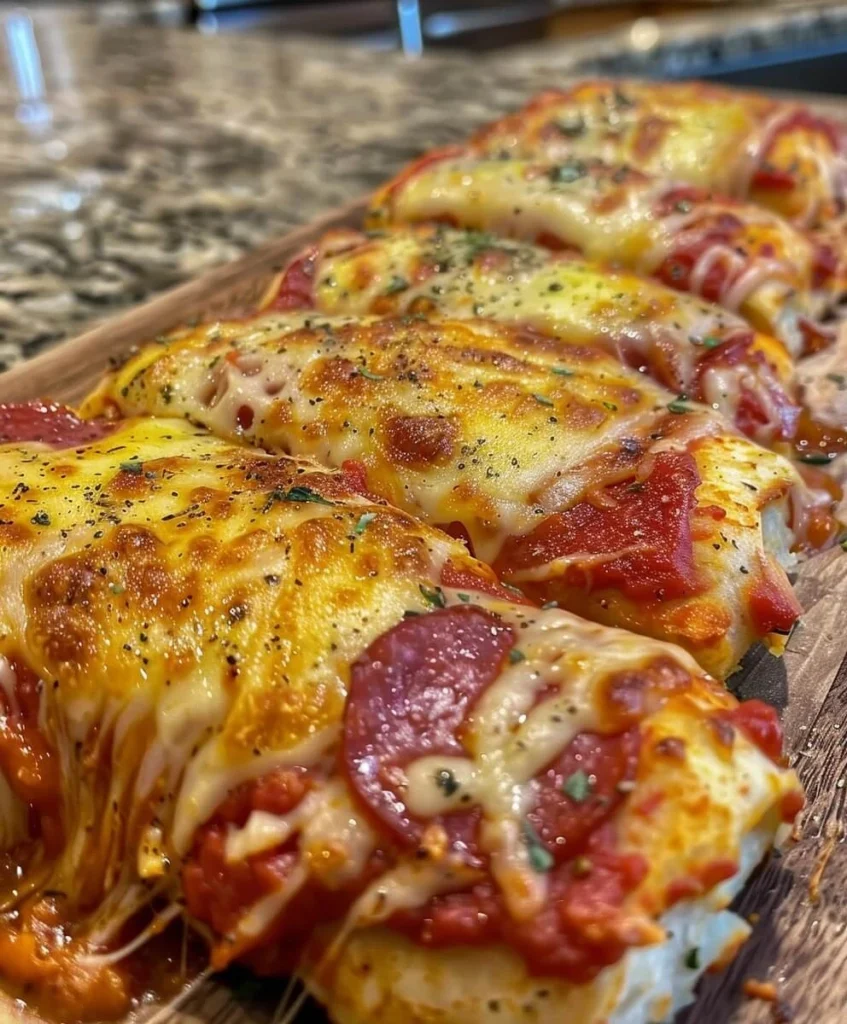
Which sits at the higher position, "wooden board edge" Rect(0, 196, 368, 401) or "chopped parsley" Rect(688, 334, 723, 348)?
"wooden board edge" Rect(0, 196, 368, 401)

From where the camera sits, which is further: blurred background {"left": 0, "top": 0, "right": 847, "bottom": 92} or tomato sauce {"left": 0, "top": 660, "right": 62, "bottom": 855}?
blurred background {"left": 0, "top": 0, "right": 847, "bottom": 92}

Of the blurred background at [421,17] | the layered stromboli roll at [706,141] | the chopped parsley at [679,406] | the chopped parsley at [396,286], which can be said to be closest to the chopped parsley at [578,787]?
the chopped parsley at [679,406]

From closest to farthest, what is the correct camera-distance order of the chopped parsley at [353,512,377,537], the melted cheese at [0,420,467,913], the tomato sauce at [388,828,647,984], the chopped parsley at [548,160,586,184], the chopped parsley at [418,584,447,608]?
the tomato sauce at [388,828,647,984] → the melted cheese at [0,420,467,913] → the chopped parsley at [418,584,447,608] → the chopped parsley at [353,512,377,537] → the chopped parsley at [548,160,586,184]

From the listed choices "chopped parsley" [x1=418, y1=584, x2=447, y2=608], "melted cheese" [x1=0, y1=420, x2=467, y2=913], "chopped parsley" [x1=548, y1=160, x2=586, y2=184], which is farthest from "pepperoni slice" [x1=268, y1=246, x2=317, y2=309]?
"chopped parsley" [x1=418, y1=584, x2=447, y2=608]

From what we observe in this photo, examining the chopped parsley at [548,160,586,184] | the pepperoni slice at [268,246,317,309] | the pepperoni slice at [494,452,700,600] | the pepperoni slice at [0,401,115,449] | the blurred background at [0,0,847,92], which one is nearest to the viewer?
the pepperoni slice at [494,452,700,600]

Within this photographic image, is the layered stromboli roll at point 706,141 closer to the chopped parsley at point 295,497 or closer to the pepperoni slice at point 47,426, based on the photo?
the pepperoni slice at point 47,426

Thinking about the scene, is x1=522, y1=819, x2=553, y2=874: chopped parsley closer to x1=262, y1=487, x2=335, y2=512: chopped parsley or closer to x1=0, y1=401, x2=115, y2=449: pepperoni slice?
x1=262, y1=487, x2=335, y2=512: chopped parsley

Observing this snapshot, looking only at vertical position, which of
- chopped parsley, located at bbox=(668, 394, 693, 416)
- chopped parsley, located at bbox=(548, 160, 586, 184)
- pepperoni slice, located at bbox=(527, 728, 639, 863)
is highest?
chopped parsley, located at bbox=(548, 160, 586, 184)
